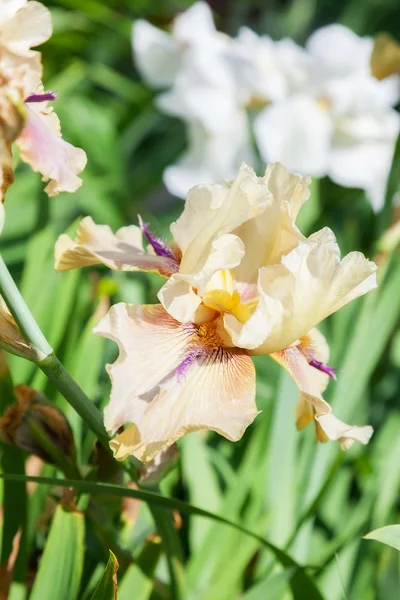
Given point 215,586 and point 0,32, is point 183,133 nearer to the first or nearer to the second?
point 215,586

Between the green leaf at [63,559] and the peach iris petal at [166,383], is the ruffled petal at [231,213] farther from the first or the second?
the green leaf at [63,559]

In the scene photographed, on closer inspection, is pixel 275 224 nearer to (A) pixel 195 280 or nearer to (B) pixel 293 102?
(A) pixel 195 280

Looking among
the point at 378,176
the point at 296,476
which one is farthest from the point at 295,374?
the point at 378,176

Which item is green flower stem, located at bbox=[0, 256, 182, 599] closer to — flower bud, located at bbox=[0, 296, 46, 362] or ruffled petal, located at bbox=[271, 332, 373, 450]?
flower bud, located at bbox=[0, 296, 46, 362]

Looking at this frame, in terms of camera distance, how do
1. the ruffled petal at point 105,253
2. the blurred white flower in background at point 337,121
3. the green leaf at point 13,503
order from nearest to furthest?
the ruffled petal at point 105,253 → the green leaf at point 13,503 → the blurred white flower in background at point 337,121

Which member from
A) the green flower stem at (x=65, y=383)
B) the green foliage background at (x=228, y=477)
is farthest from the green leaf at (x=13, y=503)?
the green flower stem at (x=65, y=383)

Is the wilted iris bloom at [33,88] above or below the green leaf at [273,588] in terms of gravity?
above
